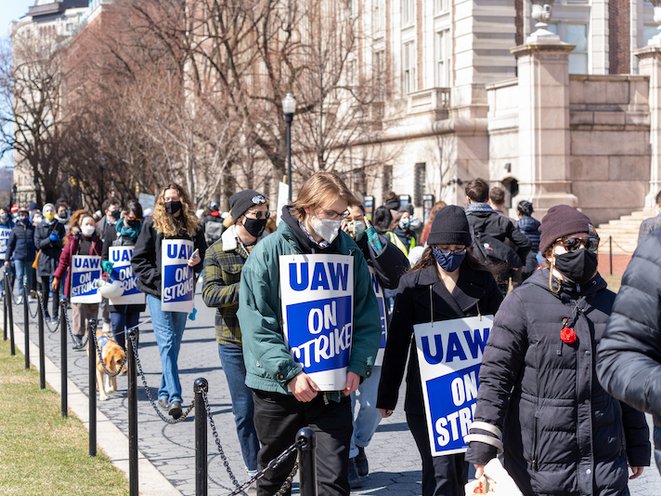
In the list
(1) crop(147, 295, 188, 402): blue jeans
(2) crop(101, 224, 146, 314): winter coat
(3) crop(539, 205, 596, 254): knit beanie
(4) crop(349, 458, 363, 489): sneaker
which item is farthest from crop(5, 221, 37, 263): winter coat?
(3) crop(539, 205, 596, 254): knit beanie

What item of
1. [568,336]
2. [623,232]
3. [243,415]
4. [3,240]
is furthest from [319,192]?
[623,232]

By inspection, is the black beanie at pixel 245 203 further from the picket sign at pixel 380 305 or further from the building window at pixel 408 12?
the building window at pixel 408 12

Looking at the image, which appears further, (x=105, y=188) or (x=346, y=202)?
(x=105, y=188)

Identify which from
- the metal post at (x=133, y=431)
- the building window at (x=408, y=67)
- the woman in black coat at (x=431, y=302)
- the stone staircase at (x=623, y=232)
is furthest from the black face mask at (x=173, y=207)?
the building window at (x=408, y=67)

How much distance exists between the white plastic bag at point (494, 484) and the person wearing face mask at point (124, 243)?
24.4ft

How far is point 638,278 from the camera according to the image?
331 centimetres

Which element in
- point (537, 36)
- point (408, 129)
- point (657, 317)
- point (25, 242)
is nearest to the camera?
point (657, 317)

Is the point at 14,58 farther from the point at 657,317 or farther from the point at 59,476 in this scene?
the point at 657,317

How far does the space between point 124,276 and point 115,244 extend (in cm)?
96

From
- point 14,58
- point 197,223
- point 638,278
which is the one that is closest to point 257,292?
point 638,278

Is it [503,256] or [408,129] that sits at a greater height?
[408,129]

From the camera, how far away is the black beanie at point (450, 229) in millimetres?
6441

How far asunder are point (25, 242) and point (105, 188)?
32025mm

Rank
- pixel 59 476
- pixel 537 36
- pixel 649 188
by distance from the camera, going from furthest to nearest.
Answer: pixel 649 188 → pixel 537 36 → pixel 59 476
